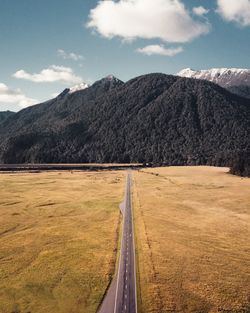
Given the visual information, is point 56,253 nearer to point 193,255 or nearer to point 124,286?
point 124,286

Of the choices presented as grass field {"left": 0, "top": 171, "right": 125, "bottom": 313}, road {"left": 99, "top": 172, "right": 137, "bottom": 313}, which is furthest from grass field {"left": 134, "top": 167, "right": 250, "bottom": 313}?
grass field {"left": 0, "top": 171, "right": 125, "bottom": 313}

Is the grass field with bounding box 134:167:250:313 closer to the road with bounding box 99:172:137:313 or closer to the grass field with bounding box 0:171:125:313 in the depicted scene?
the road with bounding box 99:172:137:313

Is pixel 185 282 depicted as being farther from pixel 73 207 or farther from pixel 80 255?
pixel 73 207

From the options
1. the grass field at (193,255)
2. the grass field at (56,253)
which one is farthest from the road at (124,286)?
the grass field at (56,253)

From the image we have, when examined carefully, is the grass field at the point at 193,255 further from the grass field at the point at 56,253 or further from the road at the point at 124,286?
the grass field at the point at 56,253

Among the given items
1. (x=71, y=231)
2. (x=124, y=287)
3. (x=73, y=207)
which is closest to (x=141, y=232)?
(x=71, y=231)

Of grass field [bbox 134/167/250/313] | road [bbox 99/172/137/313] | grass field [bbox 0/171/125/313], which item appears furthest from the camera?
grass field [bbox 0/171/125/313]

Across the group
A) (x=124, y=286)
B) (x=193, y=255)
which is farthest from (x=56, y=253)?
(x=193, y=255)
